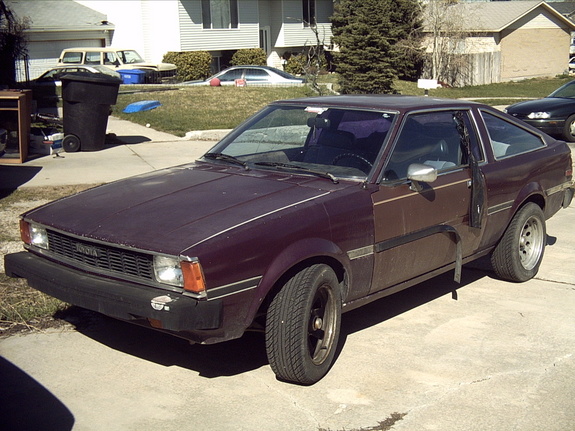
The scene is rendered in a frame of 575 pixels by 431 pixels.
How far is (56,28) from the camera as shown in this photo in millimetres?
35500

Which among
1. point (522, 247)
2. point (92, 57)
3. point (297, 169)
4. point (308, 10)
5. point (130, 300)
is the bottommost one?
point (522, 247)

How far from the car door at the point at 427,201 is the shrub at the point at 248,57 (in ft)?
110

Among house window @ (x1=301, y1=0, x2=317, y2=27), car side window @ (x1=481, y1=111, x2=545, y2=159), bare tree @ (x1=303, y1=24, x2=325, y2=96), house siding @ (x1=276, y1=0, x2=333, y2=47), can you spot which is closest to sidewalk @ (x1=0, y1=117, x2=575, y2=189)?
bare tree @ (x1=303, y1=24, x2=325, y2=96)

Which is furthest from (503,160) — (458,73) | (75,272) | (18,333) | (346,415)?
(458,73)

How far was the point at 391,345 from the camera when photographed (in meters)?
5.23

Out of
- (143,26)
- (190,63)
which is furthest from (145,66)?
(143,26)

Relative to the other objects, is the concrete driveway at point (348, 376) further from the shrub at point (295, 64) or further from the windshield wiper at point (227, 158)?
the shrub at point (295, 64)

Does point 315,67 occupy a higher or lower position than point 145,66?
lower

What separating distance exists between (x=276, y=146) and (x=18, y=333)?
2.27m

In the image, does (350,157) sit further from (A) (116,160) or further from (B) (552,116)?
(B) (552,116)

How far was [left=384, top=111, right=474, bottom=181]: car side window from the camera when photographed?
5.31 m

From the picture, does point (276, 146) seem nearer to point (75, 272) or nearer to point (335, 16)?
point (75, 272)

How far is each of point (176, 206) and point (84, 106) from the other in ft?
29.6

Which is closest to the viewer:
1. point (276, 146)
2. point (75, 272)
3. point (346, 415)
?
point (346, 415)
